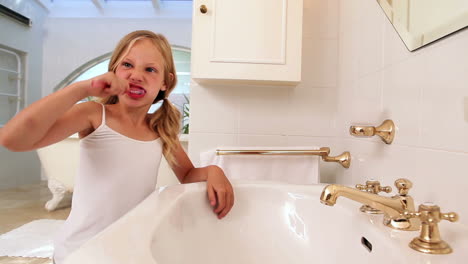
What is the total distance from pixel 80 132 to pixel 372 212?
748 mm

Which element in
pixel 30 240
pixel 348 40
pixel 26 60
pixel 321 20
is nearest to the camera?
pixel 348 40

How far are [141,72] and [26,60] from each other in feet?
11.6

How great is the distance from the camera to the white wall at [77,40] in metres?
3.95

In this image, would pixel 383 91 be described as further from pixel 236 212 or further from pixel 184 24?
pixel 184 24

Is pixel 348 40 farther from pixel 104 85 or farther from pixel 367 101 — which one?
pixel 104 85

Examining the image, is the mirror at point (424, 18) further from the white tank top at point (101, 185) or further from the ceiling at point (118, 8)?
the ceiling at point (118, 8)

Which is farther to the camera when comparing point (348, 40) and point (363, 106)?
point (348, 40)

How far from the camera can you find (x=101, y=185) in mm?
863

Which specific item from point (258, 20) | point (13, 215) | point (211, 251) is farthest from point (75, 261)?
point (13, 215)

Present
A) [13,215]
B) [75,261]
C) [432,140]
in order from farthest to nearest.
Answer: [13,215], [432,140], [75,261]

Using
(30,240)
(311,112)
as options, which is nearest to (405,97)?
(311,112)

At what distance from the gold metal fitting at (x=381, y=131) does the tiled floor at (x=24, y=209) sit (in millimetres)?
1641

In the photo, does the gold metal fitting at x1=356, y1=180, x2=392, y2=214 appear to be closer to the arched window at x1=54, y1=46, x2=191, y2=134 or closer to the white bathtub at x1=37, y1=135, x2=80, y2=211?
the white bathtub at x1=37, y1=135, x2=80, y2=211

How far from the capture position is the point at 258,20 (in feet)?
3.97
